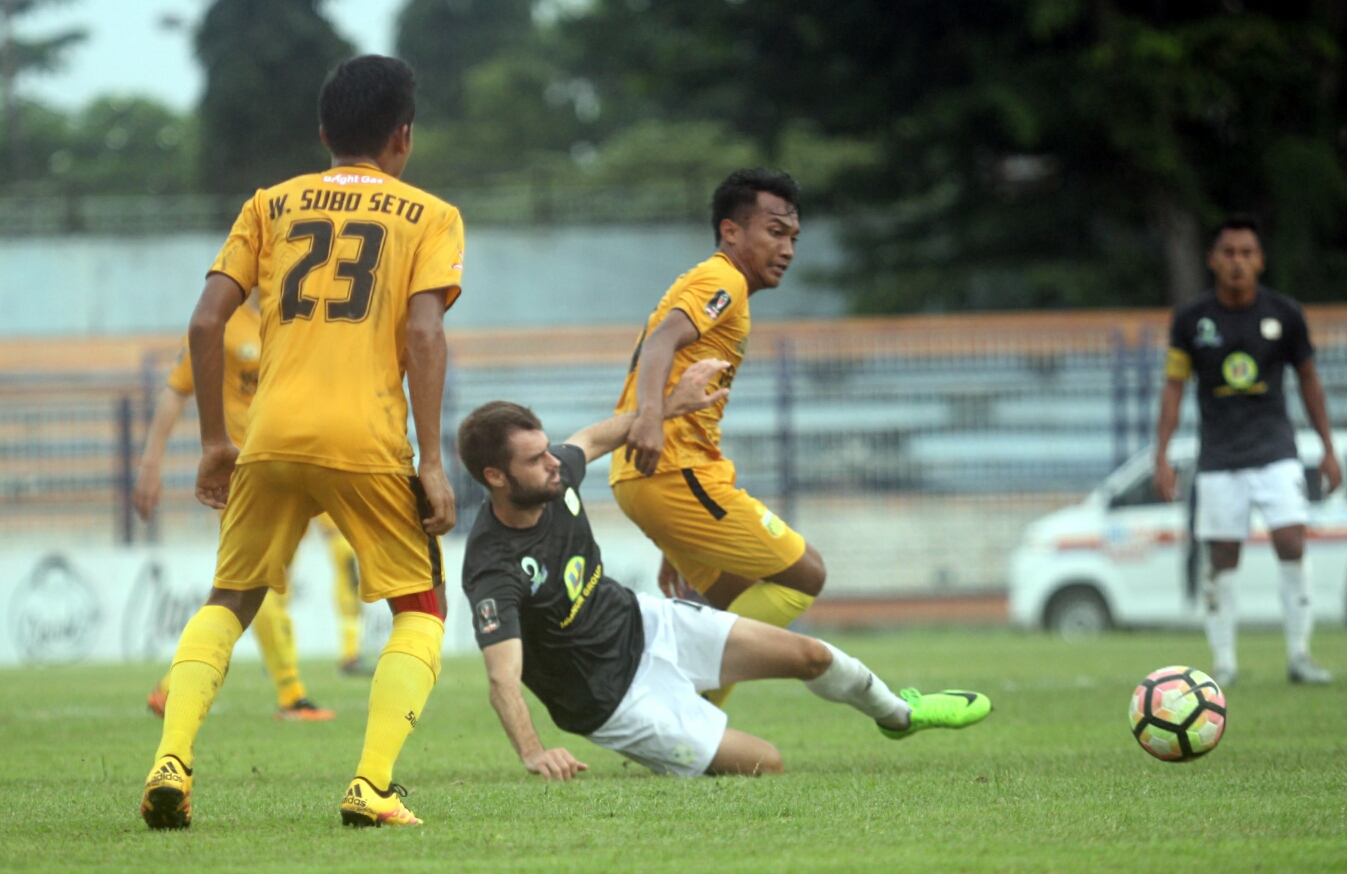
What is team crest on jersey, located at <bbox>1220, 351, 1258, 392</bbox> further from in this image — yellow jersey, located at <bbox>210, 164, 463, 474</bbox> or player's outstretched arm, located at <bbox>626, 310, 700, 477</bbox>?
yellow jersey, located at <bbox>210, 164, 463, 474</bbox>

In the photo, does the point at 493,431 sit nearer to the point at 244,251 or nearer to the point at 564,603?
the point at 564,603

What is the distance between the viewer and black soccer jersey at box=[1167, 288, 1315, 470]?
925cm

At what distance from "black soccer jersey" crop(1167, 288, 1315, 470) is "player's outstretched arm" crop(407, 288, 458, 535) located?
580 centimetres

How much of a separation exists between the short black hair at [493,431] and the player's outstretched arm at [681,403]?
467mm

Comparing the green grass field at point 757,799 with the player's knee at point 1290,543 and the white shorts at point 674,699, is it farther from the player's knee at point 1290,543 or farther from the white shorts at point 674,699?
the player's knee at point 1290,543

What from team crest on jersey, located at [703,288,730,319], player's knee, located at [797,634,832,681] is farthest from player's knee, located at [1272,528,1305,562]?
player's knee, located at [797,634,832,681]

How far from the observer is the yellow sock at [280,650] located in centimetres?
860

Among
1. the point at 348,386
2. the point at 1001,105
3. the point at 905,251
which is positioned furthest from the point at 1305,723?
the point at 905,251

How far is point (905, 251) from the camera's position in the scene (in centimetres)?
2688

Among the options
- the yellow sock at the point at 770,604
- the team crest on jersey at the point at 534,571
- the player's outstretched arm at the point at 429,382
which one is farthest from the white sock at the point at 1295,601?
the player's outstretched arm at the point at 429,382

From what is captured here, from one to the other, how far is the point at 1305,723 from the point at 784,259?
291 cm

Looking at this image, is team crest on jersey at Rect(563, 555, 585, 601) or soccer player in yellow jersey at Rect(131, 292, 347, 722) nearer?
team crest on jersey at Rect(563, 555, 585, 601)

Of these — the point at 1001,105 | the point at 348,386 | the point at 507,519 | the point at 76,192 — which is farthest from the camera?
the point at 76,192

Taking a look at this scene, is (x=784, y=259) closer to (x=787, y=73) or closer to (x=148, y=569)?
(x=148, y=569)
